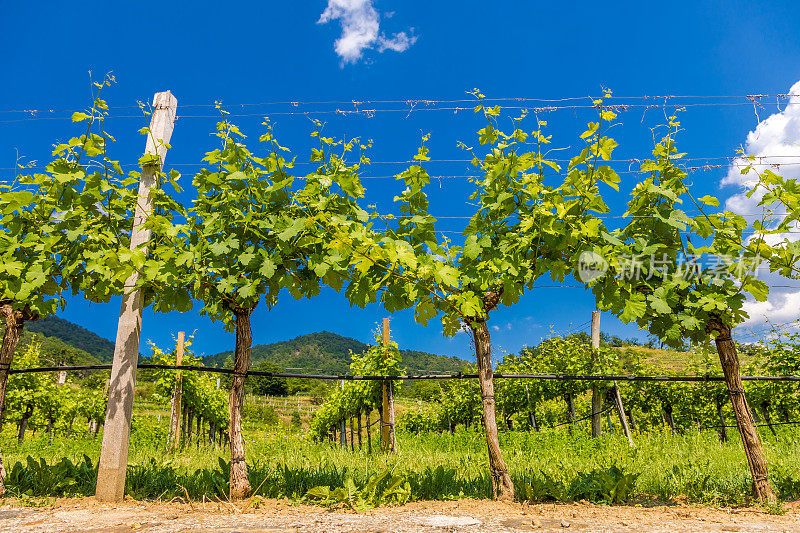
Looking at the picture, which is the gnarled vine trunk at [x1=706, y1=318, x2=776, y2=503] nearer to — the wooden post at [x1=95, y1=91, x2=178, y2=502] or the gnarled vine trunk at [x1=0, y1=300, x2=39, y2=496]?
the wooden post at [x1=95, y1=91, x2=178, y2=502]

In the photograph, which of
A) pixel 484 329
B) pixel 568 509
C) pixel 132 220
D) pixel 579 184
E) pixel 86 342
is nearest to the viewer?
pixel 568 509

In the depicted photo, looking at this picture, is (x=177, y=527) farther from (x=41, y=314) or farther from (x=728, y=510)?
(x=728, y=510)

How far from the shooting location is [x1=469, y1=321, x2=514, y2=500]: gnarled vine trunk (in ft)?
13.3

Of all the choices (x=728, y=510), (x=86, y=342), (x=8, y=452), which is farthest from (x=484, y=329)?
(x=86, y=342)

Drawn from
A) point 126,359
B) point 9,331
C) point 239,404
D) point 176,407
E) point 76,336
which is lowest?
point 176,407

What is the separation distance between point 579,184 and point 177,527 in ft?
13.3

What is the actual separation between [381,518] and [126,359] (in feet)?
9.48

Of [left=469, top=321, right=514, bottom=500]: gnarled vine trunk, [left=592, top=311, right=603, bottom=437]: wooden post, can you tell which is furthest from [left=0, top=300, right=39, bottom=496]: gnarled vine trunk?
[left=592, top=311, right=603, bottom=437]: wooden post

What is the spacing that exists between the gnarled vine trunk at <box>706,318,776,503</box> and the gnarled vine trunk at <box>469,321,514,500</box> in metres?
2.20

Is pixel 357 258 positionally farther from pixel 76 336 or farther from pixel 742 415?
pixel 76 336

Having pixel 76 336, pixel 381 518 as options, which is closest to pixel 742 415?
pixel 381 518

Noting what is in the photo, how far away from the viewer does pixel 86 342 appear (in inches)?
3841

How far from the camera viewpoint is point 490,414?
13.7ft

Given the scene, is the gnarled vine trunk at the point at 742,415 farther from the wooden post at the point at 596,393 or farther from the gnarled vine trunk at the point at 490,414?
the wooden post at the point at 596,393
